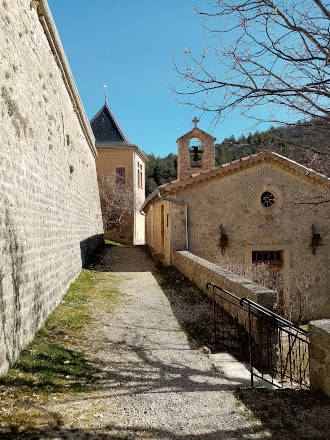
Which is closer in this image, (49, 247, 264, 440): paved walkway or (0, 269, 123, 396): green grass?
(49, 247, 264, 440): paved walkway

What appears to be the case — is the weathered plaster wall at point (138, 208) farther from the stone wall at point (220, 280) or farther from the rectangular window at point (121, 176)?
the stone wall at point (220, 280)

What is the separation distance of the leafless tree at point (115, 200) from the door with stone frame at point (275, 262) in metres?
13.4

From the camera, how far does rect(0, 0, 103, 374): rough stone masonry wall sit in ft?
12.5

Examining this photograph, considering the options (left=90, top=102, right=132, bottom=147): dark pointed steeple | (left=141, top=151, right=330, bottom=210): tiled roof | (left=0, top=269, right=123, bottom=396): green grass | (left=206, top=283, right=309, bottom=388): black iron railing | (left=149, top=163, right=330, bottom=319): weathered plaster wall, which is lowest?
(left=206, top=283, right=309, bottom=388): black iron railing

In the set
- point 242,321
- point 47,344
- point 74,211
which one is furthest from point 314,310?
point 47,344

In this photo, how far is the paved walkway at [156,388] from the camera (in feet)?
9.09

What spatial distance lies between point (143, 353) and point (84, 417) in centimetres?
180

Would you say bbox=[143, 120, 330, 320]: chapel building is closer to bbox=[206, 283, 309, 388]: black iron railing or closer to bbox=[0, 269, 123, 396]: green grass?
bbox=[0, 269, 123, 396]: green grass

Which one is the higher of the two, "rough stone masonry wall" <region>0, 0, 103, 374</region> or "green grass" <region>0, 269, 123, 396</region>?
"rough stone masonry wall" <region>0, 0, 103, 374</region>

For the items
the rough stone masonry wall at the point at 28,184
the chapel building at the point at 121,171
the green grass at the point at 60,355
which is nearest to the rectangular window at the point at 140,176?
the chapel building at the point at 121,171

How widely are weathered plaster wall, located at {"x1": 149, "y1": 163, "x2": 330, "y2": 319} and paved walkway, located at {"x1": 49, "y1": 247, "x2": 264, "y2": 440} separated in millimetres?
5618

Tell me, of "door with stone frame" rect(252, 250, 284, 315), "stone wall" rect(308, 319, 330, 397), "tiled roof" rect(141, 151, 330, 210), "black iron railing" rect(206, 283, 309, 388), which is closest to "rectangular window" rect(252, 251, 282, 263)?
"door with stone frame" rect(252, 250, 284, 315)

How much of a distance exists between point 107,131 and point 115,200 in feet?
18.5

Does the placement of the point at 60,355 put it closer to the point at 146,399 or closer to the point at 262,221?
the point at 146,399
